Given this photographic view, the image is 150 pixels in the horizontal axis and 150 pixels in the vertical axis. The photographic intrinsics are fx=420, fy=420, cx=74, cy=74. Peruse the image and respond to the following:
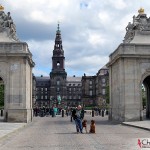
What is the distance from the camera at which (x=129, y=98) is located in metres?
42.3

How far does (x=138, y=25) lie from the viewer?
45.7 m

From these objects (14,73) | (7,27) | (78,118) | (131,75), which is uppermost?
(7,27)

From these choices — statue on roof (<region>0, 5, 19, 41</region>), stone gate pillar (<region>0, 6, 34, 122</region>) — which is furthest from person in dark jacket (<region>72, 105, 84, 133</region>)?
statue on roof (<region>0, 5, 19, 41</region>)

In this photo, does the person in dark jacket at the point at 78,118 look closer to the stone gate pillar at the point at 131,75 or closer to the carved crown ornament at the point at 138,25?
the stone gate pillar at the point at 131,75

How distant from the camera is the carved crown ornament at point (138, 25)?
45281 millimetres

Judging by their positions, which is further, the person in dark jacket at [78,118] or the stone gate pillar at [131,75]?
the stone gate pillar at [131,75]

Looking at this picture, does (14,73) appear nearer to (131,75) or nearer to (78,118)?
(131,75)

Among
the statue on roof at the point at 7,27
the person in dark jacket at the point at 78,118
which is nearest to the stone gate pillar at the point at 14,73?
the statue on roof at the point at 7,27

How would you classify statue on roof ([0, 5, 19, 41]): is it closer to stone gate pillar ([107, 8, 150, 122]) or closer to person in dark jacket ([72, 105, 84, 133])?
stone gate pillar ([107, 8, 150, 122])

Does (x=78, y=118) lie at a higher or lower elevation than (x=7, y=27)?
lower

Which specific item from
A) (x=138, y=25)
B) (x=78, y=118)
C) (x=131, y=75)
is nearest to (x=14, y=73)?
(x=131, y=75)

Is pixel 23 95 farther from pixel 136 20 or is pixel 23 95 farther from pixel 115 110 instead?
pixel 136 20

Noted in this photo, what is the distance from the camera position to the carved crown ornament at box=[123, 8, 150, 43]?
149 feet

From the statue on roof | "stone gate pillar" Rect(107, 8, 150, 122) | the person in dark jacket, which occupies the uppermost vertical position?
the statue on roof
